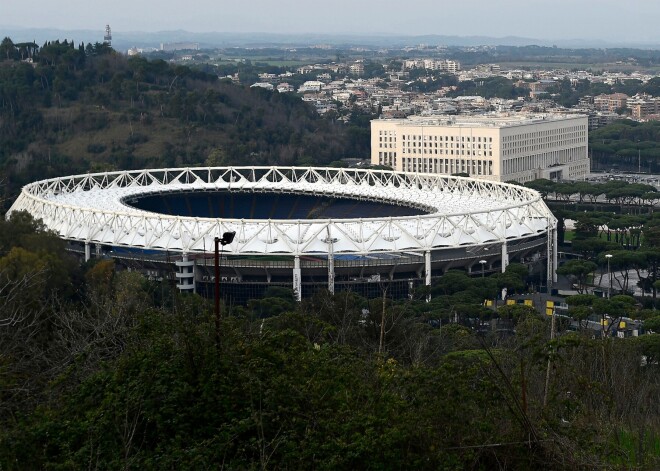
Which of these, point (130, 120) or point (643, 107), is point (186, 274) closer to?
point (130, 120)

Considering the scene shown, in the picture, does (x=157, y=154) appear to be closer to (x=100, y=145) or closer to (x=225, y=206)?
(x=100, y=145)

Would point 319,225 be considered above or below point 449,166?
above

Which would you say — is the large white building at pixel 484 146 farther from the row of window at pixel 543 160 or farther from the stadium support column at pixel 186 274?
the stadium support column at pixel 186 274


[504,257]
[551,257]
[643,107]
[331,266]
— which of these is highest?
[331,266]

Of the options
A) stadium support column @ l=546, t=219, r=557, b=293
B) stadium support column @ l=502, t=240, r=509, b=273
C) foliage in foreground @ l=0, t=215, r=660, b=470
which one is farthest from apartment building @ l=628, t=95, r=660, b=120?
foliage in foreground @ l=0, t=215, r=660, b=470

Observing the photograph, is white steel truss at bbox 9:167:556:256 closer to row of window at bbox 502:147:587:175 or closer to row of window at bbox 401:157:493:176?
row of window at bbox 401:157:493:176

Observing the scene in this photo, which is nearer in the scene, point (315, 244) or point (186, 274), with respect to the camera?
point (315, 244)

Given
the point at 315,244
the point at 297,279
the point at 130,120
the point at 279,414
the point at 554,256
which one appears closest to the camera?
the point at 279,414

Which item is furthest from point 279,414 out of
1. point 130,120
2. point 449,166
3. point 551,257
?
point 130,120
